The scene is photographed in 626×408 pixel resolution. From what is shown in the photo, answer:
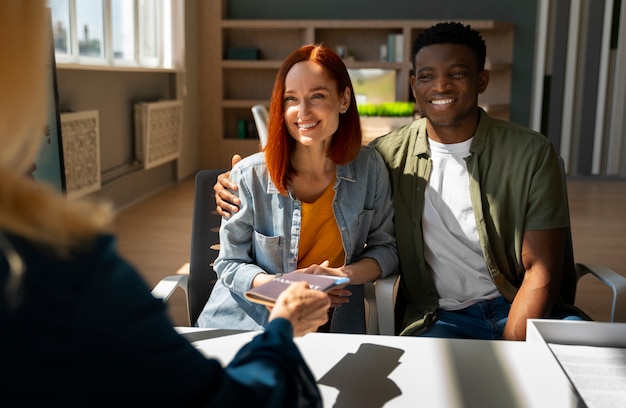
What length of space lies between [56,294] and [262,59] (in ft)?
25.9

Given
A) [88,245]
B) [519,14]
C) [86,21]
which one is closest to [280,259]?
[88,245]

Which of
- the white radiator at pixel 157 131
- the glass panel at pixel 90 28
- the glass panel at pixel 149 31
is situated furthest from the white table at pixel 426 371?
the glass panel at pixel 149 31

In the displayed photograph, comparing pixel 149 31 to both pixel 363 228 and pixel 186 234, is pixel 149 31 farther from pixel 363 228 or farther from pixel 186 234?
pixel 363 228

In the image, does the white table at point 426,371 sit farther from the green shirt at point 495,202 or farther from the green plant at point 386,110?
the green plant at point 386,110

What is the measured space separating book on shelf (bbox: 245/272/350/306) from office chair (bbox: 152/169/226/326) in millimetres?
830

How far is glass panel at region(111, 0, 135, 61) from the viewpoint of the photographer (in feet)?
18.9

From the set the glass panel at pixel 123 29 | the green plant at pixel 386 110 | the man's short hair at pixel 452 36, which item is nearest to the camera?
the man's short hair at pixel 452 36

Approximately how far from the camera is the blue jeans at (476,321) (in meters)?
1.88

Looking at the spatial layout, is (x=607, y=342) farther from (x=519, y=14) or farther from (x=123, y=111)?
(x=519, y=14)

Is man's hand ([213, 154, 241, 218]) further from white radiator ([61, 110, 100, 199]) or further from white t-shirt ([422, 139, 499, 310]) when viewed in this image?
white radiator ([61, 110, 100, 199])

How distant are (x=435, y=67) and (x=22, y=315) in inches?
66.2

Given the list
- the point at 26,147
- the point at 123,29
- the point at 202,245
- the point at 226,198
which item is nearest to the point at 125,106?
the point at 123,29

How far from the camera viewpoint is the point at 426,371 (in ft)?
3.98

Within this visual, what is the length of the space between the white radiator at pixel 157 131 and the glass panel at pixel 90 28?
2.39ft
